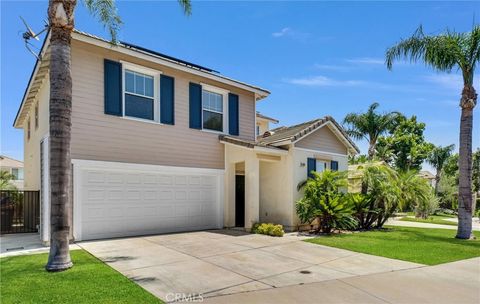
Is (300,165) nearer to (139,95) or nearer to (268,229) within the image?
(268,229)

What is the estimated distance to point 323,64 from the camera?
55.8 feet

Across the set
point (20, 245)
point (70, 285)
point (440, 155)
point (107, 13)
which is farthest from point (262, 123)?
point (440, 155)

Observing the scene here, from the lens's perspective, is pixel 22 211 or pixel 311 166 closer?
pixel 22 211

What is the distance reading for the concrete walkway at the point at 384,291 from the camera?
18.0 feet

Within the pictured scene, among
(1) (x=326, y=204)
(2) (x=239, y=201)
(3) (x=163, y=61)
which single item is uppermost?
(3) (x=163, y=61)

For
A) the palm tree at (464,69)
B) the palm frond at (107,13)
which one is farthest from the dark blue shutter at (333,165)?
the palm frond at (107,13)

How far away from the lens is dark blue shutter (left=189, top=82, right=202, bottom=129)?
13.9 meters

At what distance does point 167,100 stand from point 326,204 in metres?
7.57

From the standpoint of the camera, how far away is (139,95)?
41.0 ft

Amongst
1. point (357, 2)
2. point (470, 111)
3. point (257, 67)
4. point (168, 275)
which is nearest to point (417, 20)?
point (357, 2)

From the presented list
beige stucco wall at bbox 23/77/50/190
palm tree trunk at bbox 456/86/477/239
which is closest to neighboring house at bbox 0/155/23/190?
beige stucco wall at bbox 23/77/50/190

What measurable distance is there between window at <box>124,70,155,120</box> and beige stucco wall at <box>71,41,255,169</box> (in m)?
0.39

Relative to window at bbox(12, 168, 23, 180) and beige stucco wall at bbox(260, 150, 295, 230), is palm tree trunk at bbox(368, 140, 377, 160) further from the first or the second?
window at bbox(12, 168, 23, 180)

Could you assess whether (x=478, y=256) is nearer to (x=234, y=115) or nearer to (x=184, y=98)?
(x=234, y=115)
